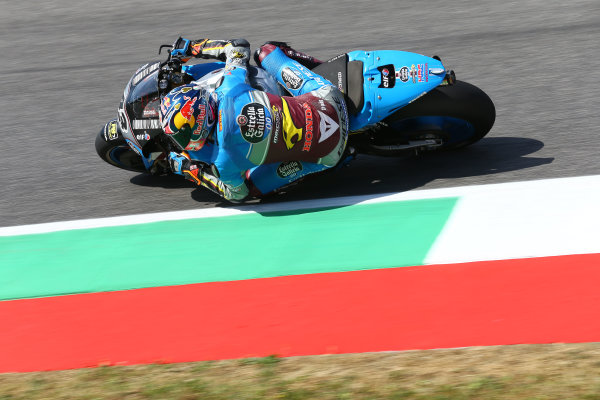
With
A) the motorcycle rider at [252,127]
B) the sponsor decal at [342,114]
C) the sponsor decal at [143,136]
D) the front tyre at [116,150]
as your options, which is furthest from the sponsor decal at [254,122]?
the front tyre at [116,150]

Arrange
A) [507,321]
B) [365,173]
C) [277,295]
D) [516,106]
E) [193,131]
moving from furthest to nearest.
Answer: [516,106], [365,173], [193,131], [277,295], [507,321]

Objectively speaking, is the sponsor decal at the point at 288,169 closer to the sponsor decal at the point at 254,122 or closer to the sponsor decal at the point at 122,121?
the sponsor decal at the point at 254,122

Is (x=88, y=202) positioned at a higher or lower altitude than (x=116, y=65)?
lower

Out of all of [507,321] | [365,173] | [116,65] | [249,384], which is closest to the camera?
[249,384]

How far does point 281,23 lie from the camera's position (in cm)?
1045

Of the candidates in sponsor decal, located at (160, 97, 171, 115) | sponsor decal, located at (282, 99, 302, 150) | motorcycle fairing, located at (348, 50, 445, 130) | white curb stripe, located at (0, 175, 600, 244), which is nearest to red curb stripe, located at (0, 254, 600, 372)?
white curb stripe, located at (0, 175, 600, 244)

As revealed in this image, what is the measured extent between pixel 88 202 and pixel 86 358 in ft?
7.57

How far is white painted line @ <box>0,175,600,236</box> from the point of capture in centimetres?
596

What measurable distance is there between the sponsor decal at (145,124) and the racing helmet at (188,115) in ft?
1.56

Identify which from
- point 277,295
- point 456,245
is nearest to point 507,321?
point 456,245

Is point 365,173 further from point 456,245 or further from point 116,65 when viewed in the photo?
point 116,65

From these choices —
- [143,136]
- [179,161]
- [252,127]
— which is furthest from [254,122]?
[143,136]

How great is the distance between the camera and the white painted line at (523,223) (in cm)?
504

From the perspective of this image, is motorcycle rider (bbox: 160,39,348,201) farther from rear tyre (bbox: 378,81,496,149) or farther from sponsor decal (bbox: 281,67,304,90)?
rear tyre (bbox: 378,81,496,149)
